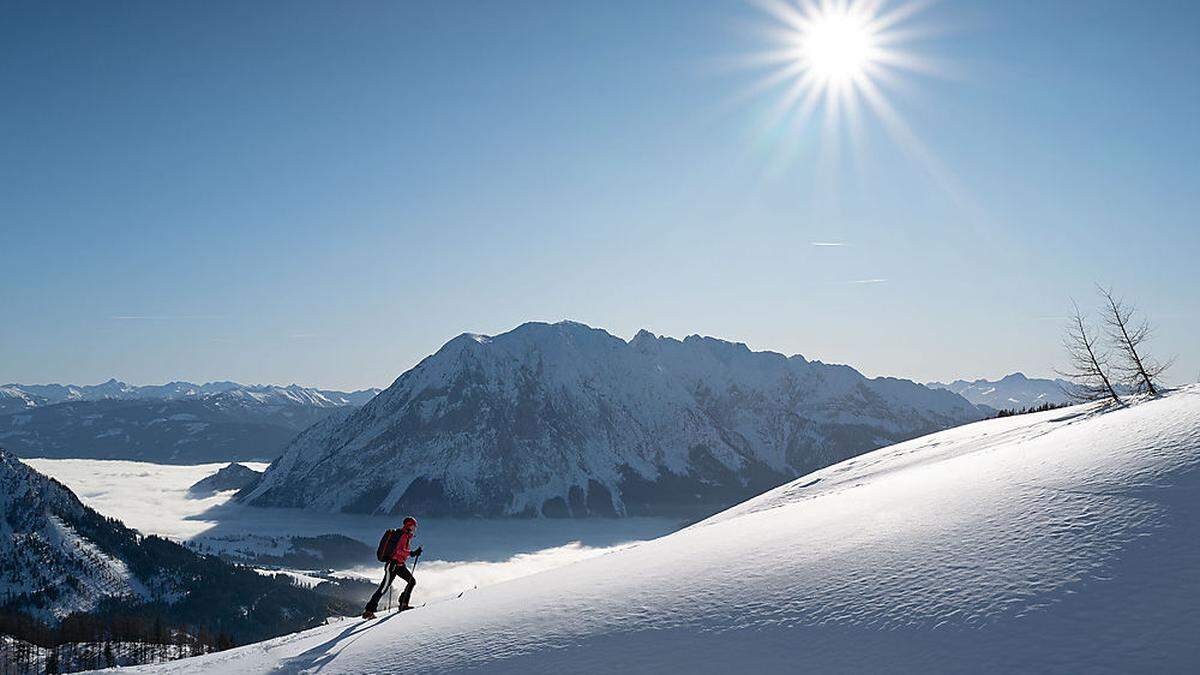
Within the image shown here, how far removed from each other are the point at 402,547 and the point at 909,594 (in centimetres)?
1455

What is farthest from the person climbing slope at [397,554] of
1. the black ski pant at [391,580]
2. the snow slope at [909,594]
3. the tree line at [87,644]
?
the tree line at [87,644]

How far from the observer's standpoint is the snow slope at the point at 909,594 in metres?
7.15

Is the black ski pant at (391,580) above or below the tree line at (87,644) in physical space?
above

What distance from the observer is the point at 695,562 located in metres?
12.5

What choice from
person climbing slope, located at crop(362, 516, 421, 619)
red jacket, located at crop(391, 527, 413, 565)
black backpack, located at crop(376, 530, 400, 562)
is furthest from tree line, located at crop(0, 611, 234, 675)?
red jacket, located at crop(391, 527, 413, 565)

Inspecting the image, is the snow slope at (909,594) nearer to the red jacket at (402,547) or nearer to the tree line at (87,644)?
the red jacket at (402,547)

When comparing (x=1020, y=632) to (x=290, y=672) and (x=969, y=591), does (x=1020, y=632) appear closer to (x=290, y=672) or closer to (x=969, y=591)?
(x=969, y=591)

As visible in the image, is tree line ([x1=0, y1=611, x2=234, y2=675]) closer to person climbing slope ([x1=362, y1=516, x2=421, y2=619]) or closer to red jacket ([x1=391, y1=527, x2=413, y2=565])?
person climbing slope ([x1=362, y1=516, x2=421, y2=619])

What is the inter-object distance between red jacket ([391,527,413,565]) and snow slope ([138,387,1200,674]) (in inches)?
137

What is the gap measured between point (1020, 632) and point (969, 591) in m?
1.10

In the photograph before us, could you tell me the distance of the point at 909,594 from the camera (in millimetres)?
8609

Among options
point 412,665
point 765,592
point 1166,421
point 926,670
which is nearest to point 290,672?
point 412,665

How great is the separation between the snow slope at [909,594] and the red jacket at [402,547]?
348 cm

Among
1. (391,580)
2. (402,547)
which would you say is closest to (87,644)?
(402,547)
